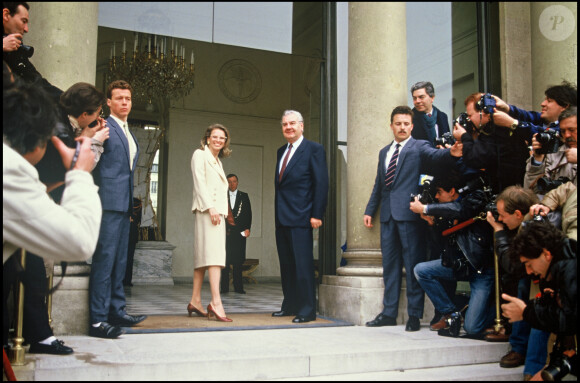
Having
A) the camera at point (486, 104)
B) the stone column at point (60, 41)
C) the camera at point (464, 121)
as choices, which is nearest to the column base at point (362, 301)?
the camera at point (464, 121)

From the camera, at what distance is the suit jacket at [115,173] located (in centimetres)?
462

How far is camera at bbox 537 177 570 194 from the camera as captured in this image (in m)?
4.29

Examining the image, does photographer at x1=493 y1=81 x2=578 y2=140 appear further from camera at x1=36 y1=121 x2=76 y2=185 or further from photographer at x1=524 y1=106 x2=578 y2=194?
camera at x1=36 y1=121 x2=76 y2=185

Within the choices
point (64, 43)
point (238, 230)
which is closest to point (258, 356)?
point (64, 43)

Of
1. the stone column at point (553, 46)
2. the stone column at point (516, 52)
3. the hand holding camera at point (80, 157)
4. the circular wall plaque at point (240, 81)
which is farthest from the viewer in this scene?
the circular wall plaque at point (240, 81)

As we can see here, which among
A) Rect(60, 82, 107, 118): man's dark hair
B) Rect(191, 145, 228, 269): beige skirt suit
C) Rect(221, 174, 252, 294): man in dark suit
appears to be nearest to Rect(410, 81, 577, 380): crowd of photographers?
Rect(191, 145, 228, 269): beige skirt suit

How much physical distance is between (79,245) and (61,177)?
1.50m

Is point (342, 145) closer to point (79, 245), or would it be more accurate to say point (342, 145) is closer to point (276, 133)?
point (79, 245)

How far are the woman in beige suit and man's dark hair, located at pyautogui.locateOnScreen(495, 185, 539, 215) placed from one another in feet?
8.45

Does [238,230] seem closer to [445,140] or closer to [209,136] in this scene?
[209,136]

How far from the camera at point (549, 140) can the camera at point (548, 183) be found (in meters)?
0.22

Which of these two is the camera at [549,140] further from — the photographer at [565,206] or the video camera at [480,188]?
the video camera at [480,188]

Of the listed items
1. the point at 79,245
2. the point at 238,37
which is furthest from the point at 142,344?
the point at 238,37

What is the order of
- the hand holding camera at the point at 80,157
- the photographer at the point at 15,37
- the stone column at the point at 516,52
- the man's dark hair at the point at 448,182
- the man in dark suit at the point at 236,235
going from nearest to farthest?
1. the hand holding camera at the point at 80,157
2. the photographer at the point at 15,37
3. the man's dark hair at the point at 448,182
4. the stone column at the point at 516,52
5. the man in dark suit at the point at 236,235
